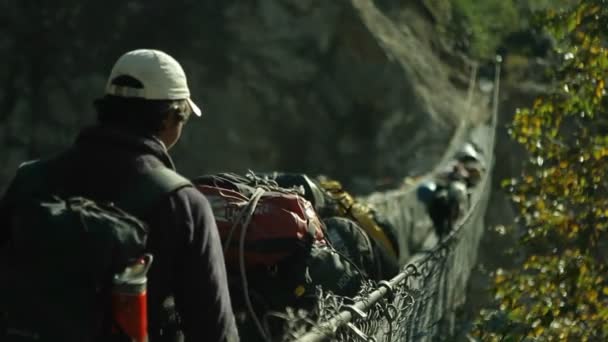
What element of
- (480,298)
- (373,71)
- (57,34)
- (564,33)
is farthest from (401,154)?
(564,33)

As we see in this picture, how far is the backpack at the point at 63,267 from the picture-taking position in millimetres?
2885

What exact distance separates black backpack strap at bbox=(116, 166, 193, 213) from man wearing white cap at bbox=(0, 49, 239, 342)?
1 cm

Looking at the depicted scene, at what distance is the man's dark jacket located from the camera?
3078 millimetres

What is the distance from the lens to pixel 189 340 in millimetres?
3182

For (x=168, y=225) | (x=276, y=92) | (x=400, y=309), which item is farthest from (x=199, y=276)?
(x=276, y=92)

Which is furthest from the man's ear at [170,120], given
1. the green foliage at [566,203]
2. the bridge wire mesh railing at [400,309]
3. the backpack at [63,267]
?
the green foliage at [566,203]

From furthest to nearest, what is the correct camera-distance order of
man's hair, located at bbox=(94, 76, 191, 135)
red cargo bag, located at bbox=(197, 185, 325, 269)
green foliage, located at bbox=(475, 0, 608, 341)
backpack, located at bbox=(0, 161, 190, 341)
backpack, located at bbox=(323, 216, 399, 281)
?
green foliage, located at bbox=(475, 0, 608, 341)
backpack, located at bbox=(323, 216, 399, 281)
red cargo bag, located at bbox=(197, 185, 325, 269)
man's hair, located at bbox=(94, 76, 191, 135)
backpack, located at bbox=(0, 161, 190, 341)

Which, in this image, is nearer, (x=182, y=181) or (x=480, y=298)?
(x=182, y=181)

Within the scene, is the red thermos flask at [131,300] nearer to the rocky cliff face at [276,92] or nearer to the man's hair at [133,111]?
the man's hair at [133,111]

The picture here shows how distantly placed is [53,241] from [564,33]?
3310mm

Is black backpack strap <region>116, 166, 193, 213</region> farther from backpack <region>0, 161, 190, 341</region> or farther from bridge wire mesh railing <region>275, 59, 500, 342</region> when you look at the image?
bridge wire mesh railing <region>275, 59, 500, 342</region>

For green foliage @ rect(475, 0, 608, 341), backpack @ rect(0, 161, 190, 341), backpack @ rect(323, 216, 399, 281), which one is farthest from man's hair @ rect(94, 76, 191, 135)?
green foliage @ rect(475, 0, 608, 341)

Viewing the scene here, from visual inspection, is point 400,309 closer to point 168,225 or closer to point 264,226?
point 264,226

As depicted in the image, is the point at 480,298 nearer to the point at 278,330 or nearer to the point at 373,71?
the point at 278,330
